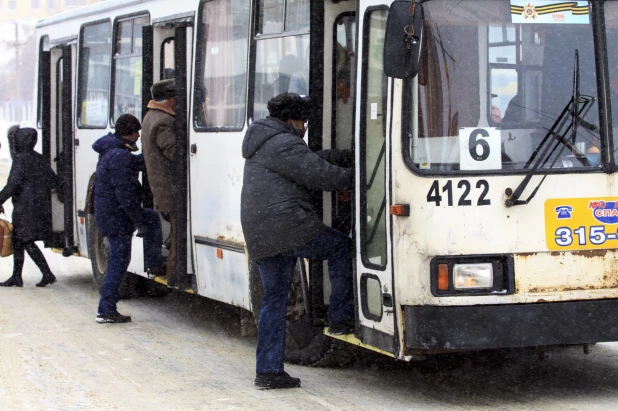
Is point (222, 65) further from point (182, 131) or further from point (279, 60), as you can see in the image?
point (279, 60)

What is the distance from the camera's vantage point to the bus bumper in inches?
250

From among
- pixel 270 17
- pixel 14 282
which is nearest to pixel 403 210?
pixel 270 17

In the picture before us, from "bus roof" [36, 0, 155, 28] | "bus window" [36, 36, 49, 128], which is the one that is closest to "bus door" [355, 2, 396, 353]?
"bus roof" [36, 0, 155, 28]

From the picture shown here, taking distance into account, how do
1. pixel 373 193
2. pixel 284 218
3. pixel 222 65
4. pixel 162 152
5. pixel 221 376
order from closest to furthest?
1. pixel 373 193
2. pixel 284 218
3. pixel 221 376
4. pixel 222 65
5. pixel 162 152

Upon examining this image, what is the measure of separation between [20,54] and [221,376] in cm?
8585

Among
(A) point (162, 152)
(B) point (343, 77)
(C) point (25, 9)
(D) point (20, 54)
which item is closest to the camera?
(B) point (343, 77)

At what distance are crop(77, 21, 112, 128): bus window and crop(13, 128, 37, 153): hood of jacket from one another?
51 centimetres

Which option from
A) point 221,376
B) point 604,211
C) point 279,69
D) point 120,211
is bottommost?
point 221,376

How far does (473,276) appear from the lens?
21.0 ft

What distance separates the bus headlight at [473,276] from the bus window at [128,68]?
5.18 metres

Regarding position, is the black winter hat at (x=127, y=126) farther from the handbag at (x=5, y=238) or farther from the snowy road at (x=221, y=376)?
the handbag at (x=5, y=238)

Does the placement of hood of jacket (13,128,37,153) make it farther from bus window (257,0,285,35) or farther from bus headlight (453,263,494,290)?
bus headlight (453,263,494,290)

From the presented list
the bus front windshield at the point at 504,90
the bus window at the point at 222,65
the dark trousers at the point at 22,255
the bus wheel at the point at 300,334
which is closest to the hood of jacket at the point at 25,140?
the dark trousers at the point at 22,255

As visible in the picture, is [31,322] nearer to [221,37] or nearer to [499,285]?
[221,37]
